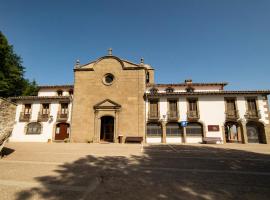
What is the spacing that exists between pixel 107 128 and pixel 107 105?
3175mm

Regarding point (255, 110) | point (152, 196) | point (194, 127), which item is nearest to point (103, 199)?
point (152, 196)

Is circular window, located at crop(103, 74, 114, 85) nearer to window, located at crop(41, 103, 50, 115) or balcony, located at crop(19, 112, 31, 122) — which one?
window, located at crop(41, 103, 50, 115)

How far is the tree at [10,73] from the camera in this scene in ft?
81.9

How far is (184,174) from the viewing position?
643 cm

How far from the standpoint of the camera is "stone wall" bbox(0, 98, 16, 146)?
9273 millimetres

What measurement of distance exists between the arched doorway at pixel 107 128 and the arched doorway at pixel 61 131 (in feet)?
15.0

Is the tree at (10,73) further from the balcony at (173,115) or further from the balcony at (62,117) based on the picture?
the balcony at (173,115)

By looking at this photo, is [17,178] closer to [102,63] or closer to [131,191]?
[131,191]

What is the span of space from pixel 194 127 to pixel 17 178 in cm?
1837

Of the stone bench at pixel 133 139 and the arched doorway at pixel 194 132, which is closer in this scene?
the stone bench at pixel 133 139

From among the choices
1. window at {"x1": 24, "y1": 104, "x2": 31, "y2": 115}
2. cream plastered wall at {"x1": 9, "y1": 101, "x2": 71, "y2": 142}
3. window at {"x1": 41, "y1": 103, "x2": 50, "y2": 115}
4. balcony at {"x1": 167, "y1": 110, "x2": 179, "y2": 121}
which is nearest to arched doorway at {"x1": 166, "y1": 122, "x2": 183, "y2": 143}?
balcony at {"x1": 167, "y1": 110, "x2": 179, "y2": 121}

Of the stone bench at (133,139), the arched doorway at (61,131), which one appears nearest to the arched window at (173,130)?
the stone bench at (133,139)

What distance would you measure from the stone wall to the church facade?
1085 cm

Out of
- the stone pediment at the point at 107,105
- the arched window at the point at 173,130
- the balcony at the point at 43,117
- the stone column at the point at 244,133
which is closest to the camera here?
the stone column at the point at 244,133
